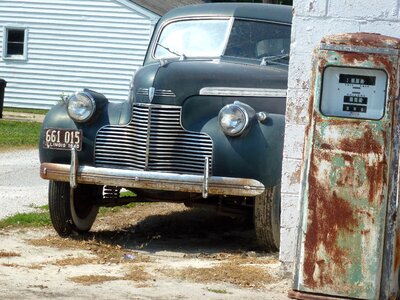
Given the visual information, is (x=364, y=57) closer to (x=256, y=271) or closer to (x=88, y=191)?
(x=256, y=271)

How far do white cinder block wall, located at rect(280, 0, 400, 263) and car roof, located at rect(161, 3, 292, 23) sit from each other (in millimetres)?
2687

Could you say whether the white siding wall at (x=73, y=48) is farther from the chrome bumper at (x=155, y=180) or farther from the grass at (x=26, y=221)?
the chrome bumper at (x=155, y=180)

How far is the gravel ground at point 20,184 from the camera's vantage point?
11.1m

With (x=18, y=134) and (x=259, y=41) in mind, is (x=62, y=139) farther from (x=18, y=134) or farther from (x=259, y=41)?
(x=18, y=134)

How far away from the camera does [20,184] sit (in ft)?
42.7

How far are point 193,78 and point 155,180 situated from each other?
39.8 inches

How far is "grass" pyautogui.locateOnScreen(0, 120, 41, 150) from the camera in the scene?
18.4 metres

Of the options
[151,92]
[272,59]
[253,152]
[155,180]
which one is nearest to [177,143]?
[155,180]

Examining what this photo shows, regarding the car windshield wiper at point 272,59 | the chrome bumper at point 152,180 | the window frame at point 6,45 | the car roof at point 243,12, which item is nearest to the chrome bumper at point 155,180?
the chrome bumper at point 152,180

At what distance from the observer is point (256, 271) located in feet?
25.6

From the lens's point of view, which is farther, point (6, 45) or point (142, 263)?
point (6, 45)

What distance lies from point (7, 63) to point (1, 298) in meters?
25.6

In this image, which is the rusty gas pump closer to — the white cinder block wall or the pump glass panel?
the pump glass panel

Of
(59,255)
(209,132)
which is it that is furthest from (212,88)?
(59,255)
